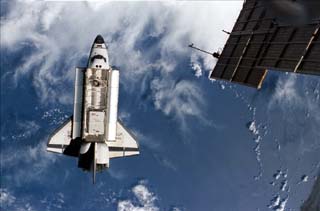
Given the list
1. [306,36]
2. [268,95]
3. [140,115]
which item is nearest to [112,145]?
[306,36]

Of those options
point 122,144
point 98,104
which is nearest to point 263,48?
point 98,104

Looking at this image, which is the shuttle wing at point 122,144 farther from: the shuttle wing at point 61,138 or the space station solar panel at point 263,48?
the space station solar panel at point 263,48

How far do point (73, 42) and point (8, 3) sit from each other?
1198 centimetres

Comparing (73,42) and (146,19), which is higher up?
(146,19)

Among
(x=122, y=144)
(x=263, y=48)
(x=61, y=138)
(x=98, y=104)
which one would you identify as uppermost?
(x=263, y=48)

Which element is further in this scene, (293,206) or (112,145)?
(293,206)

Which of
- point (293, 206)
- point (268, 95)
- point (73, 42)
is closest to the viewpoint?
point (73, 42)

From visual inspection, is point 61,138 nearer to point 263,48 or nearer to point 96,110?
point 96,110

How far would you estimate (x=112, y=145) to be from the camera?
40.3m

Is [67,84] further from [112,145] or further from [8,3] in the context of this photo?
[112,145]

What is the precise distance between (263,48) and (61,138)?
19362mm

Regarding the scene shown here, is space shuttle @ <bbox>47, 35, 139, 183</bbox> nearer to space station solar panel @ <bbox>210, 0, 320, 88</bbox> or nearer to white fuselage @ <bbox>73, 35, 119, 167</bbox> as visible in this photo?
white fuselage @ <bbox>73, 35, 119, 167</bbox>

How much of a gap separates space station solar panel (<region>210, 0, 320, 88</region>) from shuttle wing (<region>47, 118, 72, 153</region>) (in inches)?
622

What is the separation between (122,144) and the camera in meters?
40.6
